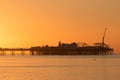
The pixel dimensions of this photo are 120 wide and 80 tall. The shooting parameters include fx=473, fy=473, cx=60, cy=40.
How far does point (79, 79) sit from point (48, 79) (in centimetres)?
399

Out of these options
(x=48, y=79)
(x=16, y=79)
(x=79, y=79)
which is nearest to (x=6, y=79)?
(x=16, y=79)

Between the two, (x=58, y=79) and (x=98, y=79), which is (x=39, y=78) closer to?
(x=58, y=79)

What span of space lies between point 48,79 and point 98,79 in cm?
621

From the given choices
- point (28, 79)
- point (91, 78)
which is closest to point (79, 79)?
point (91, 78)

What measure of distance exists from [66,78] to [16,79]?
6570 mm

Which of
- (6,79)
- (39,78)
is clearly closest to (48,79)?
(39,78)

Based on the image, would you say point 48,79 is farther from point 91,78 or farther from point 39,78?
point 91,78

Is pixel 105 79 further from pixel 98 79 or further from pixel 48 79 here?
pixel 48 79

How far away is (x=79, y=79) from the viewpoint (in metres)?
59.6

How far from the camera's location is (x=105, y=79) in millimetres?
59281

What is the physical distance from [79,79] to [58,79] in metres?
2.66

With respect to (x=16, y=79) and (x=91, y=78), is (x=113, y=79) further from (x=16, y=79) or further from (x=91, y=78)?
(x=16, y=79)

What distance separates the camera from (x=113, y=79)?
5850 cm

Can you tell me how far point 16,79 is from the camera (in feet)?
192
